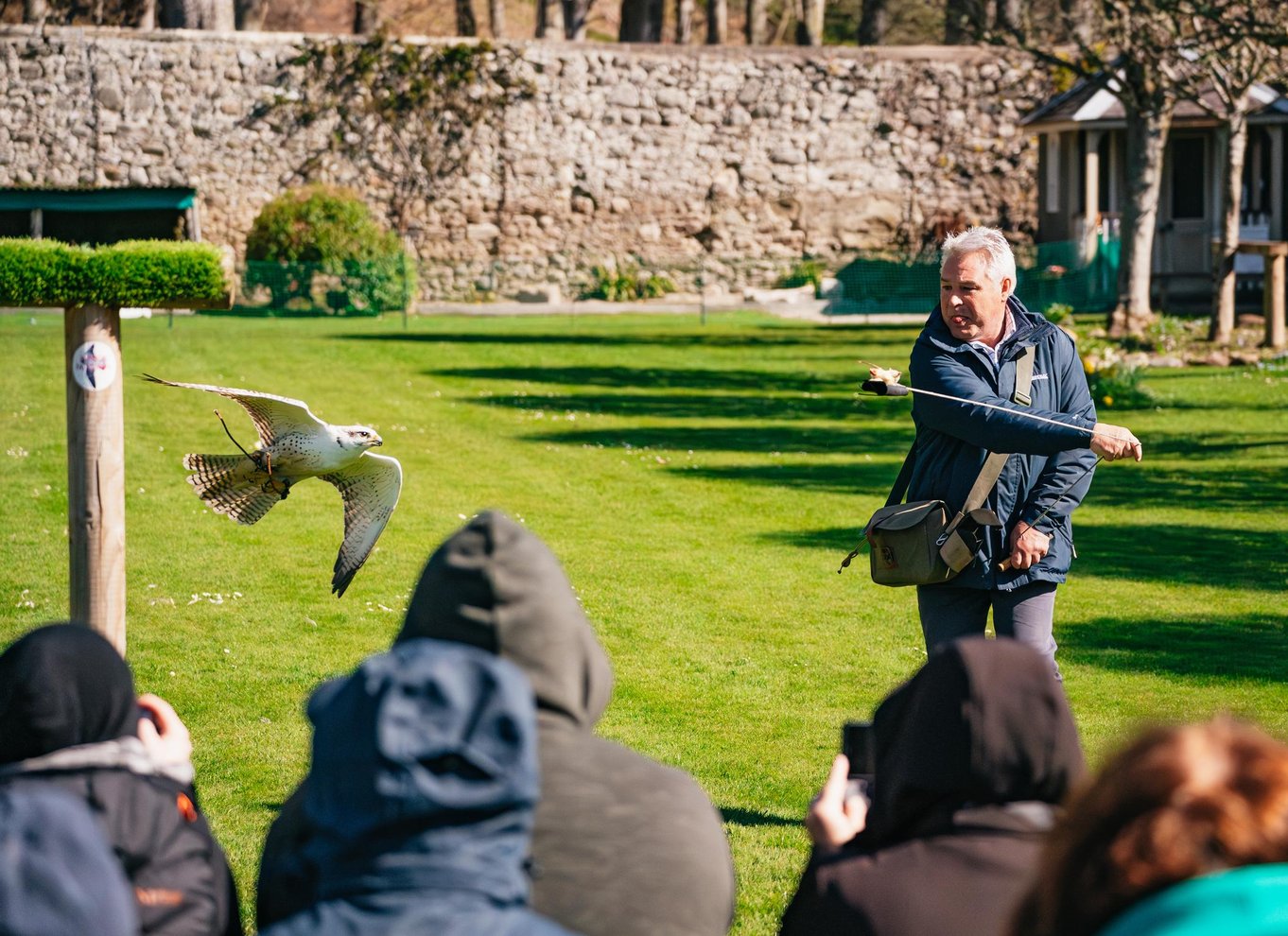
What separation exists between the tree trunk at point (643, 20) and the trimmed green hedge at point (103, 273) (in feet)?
113

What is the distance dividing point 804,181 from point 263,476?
3003cm

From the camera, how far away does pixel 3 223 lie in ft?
82.8

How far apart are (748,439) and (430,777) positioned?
13.2 meters

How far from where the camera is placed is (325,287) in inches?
1095

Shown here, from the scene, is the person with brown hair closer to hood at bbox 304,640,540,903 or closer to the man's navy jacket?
hood at bbox 304,640,540,903

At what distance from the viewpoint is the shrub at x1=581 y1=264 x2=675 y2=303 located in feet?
107

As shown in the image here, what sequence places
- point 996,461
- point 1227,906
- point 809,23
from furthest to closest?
point 809,23 < point 996,461 < point 1227,906

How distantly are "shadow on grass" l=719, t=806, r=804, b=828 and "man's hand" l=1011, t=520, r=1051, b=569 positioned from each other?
1.36m

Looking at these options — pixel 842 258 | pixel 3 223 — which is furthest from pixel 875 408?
pixel 842 258

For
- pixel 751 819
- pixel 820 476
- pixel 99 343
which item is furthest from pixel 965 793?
pixel 820 476

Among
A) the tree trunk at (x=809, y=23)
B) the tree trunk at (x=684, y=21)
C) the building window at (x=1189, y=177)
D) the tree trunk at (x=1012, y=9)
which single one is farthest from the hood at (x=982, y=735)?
the tree trunk at (x=684, y=21)

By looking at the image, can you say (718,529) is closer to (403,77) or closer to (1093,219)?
(1093,219)

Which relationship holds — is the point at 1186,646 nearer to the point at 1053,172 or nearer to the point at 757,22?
the point at 1053,172

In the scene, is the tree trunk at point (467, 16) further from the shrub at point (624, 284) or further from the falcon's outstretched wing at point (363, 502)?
the falcon's outstretched wing at point (363, 502)
